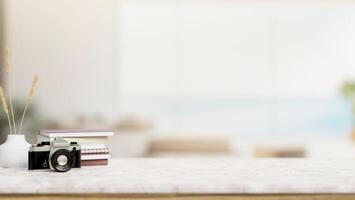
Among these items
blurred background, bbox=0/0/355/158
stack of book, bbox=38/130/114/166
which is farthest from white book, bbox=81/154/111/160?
blurred background, bbox=0/0/355/158

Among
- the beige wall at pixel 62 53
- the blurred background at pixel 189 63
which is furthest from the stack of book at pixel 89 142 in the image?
the beige wall at pixel 62 53

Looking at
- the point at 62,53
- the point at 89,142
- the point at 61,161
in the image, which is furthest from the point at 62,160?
the point at 62,53

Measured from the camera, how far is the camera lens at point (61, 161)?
1429mm

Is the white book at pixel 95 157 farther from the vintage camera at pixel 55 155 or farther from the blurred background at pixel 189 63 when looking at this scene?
the blurred background at pixel 189 63

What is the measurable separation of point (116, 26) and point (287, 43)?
261 cm

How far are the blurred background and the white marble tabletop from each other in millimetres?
4798

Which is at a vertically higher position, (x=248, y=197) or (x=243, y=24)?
(x=243, y=24)

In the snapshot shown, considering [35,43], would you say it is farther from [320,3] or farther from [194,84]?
[320,3]

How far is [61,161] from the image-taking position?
4.73 feet

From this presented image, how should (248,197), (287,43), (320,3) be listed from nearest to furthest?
(248,197) < (320,3) < (287,43)

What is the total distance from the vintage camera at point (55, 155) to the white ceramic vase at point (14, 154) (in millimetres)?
74

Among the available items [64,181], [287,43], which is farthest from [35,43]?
[64,181]

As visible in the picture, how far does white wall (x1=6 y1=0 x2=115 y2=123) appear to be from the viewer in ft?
23.8

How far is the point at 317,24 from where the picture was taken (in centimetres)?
896
